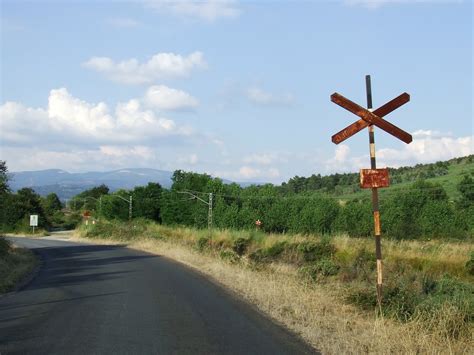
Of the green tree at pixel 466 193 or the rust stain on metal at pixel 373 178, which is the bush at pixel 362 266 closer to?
the rust stain on metal at pixel 373 178

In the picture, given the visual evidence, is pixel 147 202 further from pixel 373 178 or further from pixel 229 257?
pixel 373 178

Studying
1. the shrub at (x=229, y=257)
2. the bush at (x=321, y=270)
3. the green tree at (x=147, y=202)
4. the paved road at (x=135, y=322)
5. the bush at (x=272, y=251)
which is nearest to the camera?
the paved road at (x=135, y=322)

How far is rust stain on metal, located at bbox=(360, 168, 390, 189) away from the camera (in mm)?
10383

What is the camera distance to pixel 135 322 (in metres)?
10.4

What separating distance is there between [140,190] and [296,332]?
75.6 metres

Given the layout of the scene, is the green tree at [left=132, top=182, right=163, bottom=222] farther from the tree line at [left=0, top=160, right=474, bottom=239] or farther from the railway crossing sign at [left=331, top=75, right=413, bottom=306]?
the railway crossing sign at [left=331, top=75, right=413, bottom=306]

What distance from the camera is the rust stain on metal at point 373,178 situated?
1038 centimetres

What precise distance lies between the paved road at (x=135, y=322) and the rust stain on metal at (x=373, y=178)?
3.05 metres

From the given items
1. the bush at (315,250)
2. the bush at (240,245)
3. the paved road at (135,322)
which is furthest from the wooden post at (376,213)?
the bush at (240,245)

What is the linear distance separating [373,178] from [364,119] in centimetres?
115

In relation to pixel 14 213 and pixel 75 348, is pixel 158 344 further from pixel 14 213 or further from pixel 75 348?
pixel 14 213

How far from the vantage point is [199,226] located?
67.9 m

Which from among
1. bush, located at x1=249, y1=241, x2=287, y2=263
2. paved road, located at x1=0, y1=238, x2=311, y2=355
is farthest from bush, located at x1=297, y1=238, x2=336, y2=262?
paved road, located at x1=0, y1=238, x2=311, y2=355

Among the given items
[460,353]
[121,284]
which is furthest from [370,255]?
[460,353]
